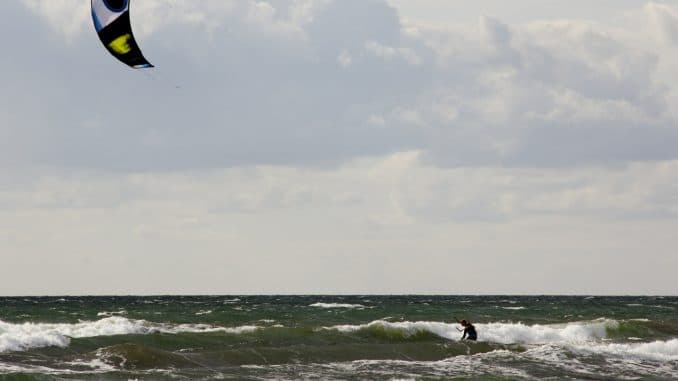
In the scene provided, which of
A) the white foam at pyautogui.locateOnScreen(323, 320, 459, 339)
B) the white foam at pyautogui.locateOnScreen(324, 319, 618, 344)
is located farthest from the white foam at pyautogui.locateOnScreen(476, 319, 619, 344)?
the white foam at pyautogui.locateOnScreen(323, 320, 459, 339)

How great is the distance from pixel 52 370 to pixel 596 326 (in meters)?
25.9

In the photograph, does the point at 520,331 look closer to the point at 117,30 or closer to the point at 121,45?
the point at 121,45

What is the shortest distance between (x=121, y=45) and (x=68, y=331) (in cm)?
2152

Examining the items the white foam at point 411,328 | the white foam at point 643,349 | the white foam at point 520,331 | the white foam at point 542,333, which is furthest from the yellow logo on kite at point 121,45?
the white foam at point 542,333

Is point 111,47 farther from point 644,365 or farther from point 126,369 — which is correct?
point 644,365

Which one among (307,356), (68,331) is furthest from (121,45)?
(68,331)

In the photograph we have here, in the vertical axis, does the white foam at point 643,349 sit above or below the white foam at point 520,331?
below

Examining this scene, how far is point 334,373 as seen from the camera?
26391 millimetres

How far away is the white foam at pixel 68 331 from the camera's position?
1184 inches

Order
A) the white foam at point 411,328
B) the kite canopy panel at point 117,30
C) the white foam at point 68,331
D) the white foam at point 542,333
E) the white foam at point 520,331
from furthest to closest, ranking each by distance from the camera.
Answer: the white foam at point 542,333
the white foam at point 520,331
the white foam at point 411,328
the white foam at point 68,331
the kite canopy panel at point 117,30

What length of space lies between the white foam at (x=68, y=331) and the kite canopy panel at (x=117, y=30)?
46.9 feet

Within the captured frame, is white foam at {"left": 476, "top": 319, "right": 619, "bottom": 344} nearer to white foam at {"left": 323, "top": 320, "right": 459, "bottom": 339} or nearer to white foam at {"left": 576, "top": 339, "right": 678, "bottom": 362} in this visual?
white foam at {"left": 323, "top": 320, "right": 459, "bottom": 339}

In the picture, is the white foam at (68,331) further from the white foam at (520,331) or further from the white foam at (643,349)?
the white foam at (643,349)

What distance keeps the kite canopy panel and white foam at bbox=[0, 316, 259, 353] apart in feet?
46.9
